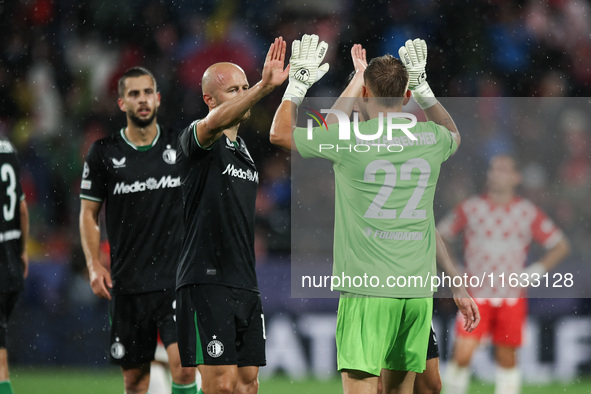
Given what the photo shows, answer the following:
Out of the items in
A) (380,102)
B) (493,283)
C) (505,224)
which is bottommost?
(493,283)

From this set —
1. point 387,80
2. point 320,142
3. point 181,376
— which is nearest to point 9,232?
point 181,376

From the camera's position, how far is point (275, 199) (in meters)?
9.36

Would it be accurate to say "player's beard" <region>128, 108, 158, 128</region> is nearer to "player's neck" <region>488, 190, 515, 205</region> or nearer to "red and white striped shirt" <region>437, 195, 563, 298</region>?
"red and white striped shirt" <region>437, 195, 563, 298</region>

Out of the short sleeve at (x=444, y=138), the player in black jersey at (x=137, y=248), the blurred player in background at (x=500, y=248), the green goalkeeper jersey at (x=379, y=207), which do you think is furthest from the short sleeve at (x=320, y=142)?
the blurred player in background at (x=500, y=248)

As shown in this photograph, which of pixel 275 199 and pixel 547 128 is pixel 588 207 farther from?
pixel 275 199

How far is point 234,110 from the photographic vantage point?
13.5ft

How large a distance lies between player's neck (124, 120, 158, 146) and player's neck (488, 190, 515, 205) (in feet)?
9.35

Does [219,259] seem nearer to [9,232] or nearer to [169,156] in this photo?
[169,156]

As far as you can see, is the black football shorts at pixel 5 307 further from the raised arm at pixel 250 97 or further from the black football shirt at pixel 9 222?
the raised arm at pixel 250 97

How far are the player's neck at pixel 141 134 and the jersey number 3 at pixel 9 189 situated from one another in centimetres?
82

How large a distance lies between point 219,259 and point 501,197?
3315 millimetres

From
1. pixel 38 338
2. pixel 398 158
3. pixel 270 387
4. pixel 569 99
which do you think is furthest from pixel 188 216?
pixel 569 99

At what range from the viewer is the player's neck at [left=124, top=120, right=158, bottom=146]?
5.70 metres

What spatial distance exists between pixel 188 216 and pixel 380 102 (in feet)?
3.98
